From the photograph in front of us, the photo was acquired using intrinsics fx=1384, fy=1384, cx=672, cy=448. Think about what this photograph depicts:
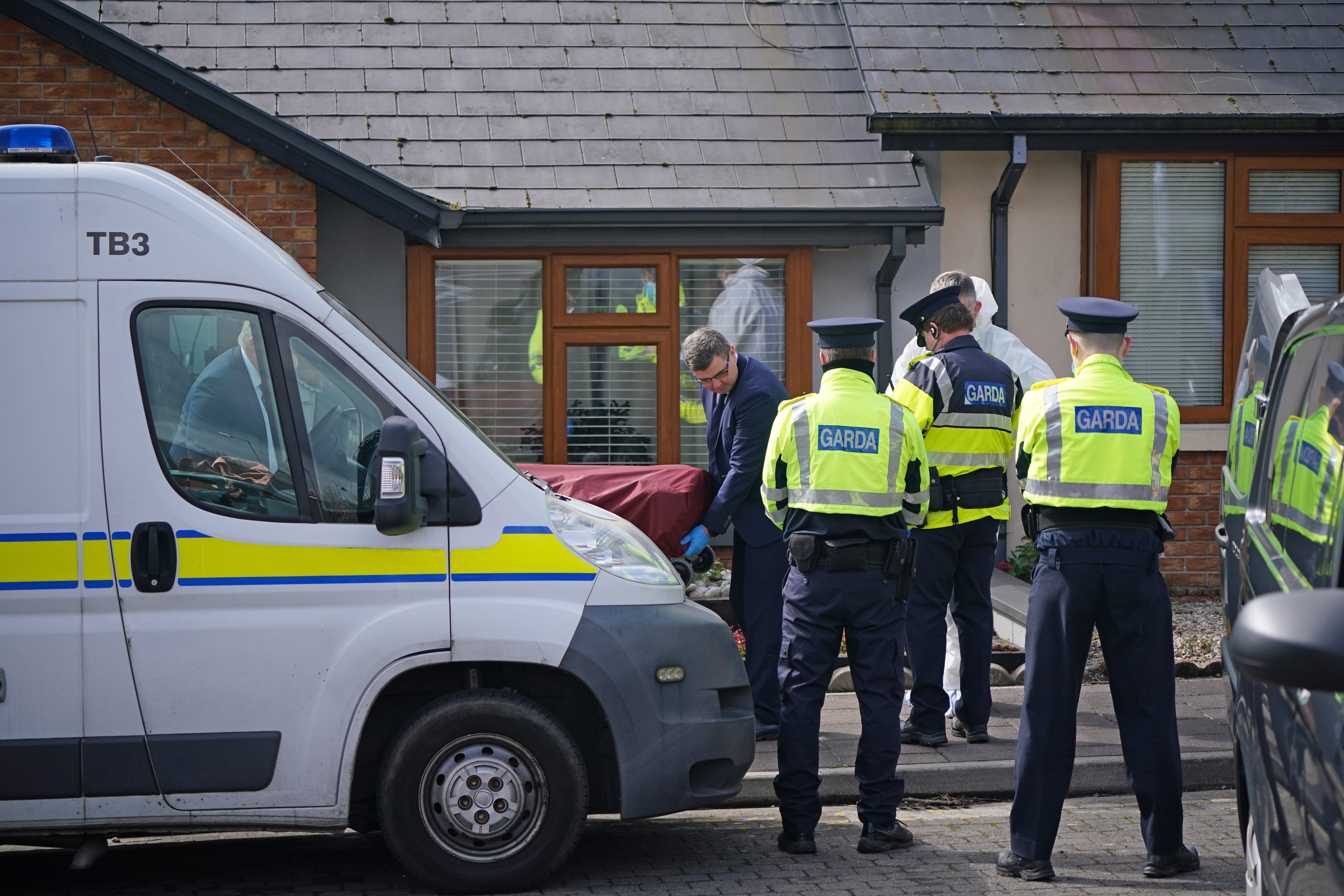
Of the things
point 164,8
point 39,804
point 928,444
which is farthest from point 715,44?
point 39,804

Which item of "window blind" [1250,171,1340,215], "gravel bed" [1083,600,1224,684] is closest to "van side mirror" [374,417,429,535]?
"gravel bed" [1083,600,1224,684]

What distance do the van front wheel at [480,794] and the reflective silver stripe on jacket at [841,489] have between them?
50.9 inches

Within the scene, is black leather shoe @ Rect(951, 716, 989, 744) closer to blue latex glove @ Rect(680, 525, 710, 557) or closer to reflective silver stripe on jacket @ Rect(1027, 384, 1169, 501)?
blue latex glove @ Rect(680, 525, 710, 557)

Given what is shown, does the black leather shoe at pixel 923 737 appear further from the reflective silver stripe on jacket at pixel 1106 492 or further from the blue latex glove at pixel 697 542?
the reflective silver stripe on jacket at pixel 1106 492

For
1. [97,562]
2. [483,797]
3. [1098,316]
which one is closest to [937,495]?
[1098,316]

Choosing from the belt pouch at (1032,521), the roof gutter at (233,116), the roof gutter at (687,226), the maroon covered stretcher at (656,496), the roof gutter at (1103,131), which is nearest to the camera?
the belt pouch at (1032,521)

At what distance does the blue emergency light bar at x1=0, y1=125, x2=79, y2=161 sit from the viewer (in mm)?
4688

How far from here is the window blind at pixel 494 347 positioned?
32.0 ft

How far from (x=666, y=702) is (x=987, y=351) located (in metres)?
3.03

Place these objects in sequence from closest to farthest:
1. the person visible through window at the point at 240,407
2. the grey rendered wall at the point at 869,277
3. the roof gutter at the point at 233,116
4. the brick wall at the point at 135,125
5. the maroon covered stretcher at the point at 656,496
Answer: the person visible through window at the point at 240,407 → the maroon covered stretcher at the point at 656,496 → the roof gutter at the point at 233,116 → the brick wall at the point at 135,125 → the grey rendered wall at the point at 869,277

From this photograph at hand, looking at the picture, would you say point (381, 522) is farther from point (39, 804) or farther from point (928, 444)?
point (928, 444)

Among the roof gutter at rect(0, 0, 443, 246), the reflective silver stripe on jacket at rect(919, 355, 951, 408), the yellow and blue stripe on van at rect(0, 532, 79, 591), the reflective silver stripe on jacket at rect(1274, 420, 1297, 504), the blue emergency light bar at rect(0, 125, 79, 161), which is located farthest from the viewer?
the roof gutter at rect(0, 0, 443, 246)

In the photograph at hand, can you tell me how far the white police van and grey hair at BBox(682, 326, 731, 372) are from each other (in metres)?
1.82

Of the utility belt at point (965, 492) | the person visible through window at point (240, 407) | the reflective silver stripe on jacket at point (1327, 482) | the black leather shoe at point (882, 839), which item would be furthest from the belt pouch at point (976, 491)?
the reflective silver stripe on jacket at point (1327, 482)
